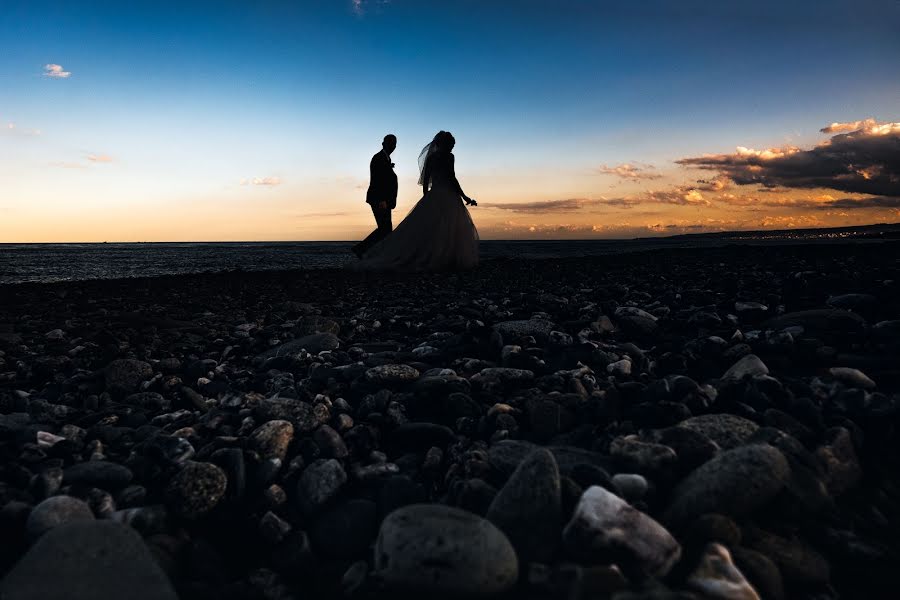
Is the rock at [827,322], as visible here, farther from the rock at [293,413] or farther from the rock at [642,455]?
the rock at [293,413]

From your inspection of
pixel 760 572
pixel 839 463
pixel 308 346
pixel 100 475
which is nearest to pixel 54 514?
pixel 100 475

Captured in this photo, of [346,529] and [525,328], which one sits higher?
[525,328]

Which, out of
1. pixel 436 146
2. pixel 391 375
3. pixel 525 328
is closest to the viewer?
pixel 391 375

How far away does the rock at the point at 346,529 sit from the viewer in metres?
1.95

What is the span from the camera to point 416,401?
3086 millimetres

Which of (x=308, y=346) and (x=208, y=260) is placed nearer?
(x=308, y=346)

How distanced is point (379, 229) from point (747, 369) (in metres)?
12.6

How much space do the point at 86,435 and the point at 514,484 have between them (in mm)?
2392

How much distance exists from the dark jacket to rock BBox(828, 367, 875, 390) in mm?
12477

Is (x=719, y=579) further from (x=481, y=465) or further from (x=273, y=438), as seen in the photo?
(x=273, y=438)

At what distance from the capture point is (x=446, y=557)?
158 centimetres

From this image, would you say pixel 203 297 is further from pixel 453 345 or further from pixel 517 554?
pixel 517 554

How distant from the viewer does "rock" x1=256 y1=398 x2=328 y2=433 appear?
2770 mm

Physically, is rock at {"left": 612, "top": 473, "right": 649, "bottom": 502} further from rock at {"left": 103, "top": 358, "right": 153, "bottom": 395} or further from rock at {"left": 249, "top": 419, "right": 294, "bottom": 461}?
rock at {"left": 103, "top": 358, "right": 153, "bottom": 395}
